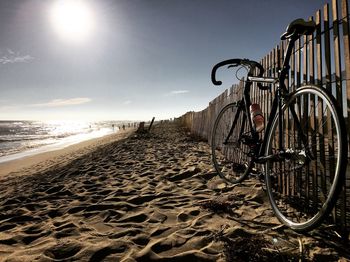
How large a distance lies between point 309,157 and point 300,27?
Answer: 1312 mm

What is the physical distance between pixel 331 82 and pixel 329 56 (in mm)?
281

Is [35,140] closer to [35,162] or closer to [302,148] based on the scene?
[35,162]

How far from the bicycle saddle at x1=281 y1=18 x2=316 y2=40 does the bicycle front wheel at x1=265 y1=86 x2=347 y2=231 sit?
0.66 metres

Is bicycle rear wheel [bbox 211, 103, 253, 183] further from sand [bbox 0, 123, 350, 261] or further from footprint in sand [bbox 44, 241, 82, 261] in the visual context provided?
footprint in sand [bbox 44, 241, 82, 261]

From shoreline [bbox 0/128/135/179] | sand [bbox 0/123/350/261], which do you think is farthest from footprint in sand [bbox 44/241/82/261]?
shoreline [bbox 0/128/135/179]

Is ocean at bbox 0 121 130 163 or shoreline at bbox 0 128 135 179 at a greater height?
ocean at bbox 0 121 130 163

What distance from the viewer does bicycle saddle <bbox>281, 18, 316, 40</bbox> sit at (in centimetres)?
246

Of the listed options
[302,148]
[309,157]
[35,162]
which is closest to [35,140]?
[35,162]

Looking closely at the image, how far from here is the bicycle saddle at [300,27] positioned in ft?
8.06

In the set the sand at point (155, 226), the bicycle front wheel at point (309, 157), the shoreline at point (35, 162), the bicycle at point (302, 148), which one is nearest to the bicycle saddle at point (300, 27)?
the bicycle at point (302, 148)

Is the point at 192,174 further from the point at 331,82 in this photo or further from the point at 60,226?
the point at 331,82

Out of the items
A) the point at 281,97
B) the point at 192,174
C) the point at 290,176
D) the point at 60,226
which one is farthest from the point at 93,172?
the point at 281,97

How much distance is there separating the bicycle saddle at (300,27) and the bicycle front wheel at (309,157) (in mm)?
658

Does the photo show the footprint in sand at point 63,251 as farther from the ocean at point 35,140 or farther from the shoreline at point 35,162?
the ocean at point 35,140
